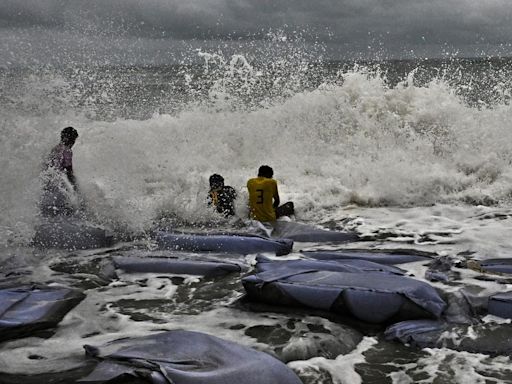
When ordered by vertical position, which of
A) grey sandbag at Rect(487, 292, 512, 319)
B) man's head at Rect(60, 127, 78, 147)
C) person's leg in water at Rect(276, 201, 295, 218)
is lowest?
grey sandbag at Rect(487, 292, 512, 319)

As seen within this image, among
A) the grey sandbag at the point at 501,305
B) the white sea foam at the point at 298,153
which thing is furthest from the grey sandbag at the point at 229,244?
the grey sandbag at the point at 501,305

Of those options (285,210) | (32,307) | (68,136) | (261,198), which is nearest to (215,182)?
(261,198)

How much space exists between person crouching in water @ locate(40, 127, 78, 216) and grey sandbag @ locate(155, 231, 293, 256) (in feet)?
5.54

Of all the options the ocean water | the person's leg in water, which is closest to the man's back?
the ocean water

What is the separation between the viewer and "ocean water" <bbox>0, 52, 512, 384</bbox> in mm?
3693

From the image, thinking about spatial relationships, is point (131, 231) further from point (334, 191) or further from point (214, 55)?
point (214, 55)

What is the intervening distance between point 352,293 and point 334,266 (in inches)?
25.9

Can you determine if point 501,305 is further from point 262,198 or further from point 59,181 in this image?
point 59,181

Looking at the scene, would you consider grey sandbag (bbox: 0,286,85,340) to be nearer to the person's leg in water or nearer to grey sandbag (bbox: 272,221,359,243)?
grey sandbag (bbox: 272,221,359,243)

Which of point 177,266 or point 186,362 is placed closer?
point 186,362

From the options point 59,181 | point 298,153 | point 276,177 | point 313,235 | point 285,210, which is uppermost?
point 298,153

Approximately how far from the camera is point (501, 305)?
4.08m

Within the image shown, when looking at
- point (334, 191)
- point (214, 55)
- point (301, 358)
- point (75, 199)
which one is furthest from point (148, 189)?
point (214, 55)

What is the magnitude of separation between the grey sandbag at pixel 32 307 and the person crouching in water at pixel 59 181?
2.53 metres
